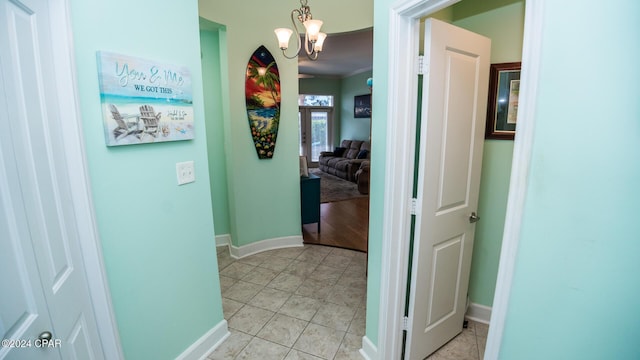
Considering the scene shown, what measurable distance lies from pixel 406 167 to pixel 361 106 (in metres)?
7.24

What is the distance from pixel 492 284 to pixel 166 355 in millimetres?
2201

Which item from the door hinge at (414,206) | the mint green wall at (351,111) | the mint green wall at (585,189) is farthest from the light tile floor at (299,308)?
the mint green wall at (351,111)

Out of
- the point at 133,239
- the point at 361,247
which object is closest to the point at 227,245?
the point at 361,247

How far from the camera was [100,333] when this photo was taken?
1277 mm

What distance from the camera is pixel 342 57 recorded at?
6406 millimetres

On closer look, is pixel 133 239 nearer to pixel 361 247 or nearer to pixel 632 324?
Answer: pixel 632 324

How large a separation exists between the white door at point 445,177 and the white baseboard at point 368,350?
19cm

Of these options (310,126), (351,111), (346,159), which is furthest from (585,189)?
(310,126)

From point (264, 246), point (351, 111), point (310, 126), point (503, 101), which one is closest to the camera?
point (503, 101)

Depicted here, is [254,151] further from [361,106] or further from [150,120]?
[361,106]

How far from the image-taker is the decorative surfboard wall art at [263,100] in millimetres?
3029

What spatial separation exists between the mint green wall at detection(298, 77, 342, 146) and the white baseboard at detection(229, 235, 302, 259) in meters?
6.37

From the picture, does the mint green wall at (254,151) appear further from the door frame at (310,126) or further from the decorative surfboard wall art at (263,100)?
the door frame at (310,126)

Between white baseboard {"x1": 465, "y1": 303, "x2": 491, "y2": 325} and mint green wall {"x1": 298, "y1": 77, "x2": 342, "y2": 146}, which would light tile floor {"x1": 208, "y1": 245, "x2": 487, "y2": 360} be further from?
mint green wall {"x1": 298, "y1": 77, "x2": 342, "y2": 146}
